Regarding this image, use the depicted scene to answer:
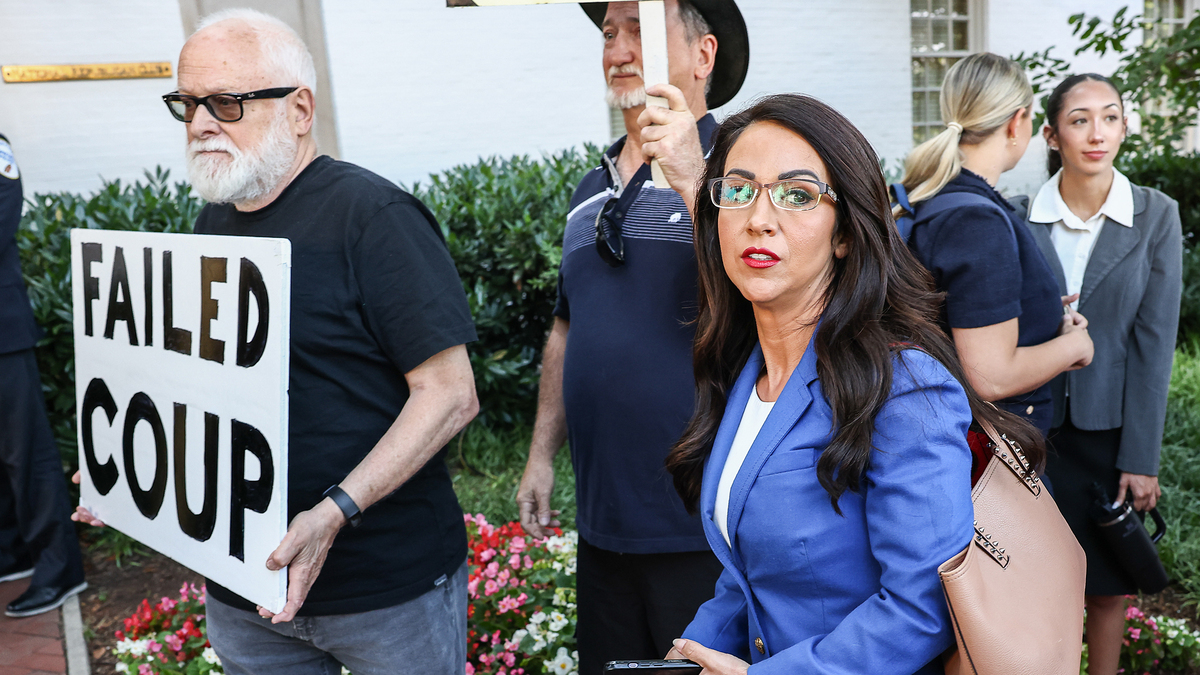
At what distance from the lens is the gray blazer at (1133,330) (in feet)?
9.48

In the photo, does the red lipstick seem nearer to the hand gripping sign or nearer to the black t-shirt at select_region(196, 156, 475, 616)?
the hand gripping sign

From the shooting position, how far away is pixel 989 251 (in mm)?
2244

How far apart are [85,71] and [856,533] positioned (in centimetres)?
819

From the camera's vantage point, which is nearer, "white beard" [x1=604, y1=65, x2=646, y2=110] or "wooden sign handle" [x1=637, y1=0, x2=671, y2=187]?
"wooden sign handle" [x1=637, y1=0, x2=671, y2=187]

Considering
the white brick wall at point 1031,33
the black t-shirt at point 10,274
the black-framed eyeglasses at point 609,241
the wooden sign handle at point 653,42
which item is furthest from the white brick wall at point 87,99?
the white brick wall at point 1031,33

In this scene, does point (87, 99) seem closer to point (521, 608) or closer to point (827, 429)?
point (521, 608)

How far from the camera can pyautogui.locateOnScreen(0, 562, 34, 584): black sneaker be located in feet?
14.9

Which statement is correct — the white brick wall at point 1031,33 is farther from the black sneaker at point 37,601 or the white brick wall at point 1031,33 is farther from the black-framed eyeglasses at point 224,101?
the black-framed eyeglasses at point 224,101

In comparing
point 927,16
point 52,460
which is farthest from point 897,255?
point 927,16

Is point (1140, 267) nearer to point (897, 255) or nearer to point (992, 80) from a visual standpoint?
point (992, 80)

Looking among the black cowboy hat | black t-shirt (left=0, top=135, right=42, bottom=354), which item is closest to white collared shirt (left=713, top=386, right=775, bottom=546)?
the black cowboy hat

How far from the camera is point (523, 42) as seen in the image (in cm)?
836

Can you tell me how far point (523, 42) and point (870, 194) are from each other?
7.52m

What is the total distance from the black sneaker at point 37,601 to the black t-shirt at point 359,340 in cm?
282
